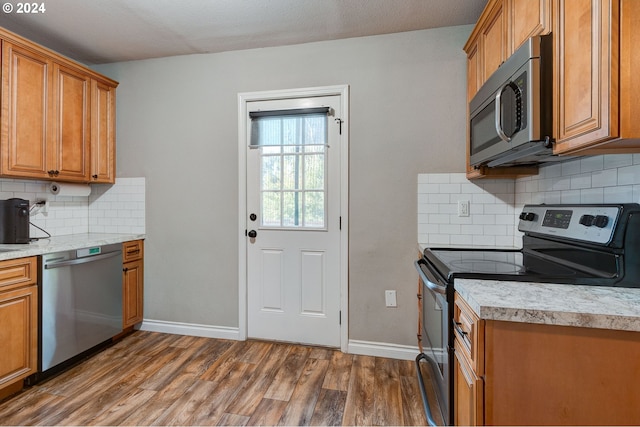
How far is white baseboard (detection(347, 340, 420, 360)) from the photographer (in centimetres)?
225

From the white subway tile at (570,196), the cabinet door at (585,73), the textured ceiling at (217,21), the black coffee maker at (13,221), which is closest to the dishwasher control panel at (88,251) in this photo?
the black coffee maker at (13,221)

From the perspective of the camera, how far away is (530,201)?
1.93 m

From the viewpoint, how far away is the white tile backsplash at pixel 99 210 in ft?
8.45

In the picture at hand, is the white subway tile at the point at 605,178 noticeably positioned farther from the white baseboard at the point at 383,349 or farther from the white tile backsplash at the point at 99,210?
the white tile backsplash at the point at 99,210

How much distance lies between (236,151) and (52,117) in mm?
1368

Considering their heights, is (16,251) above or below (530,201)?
below

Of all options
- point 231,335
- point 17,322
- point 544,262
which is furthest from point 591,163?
point 17,322

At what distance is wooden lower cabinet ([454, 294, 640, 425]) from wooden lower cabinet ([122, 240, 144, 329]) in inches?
106

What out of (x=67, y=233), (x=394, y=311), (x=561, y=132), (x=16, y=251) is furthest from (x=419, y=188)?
(x=67, y=233)

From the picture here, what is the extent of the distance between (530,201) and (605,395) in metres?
1.34

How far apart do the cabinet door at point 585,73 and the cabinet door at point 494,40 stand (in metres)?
0.42

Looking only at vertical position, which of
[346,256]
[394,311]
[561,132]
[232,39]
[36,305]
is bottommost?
[394,311]

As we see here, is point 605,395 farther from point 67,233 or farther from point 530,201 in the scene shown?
point 67,233

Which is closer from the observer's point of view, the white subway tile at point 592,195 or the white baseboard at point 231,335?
the white subway tile at point 592,195
